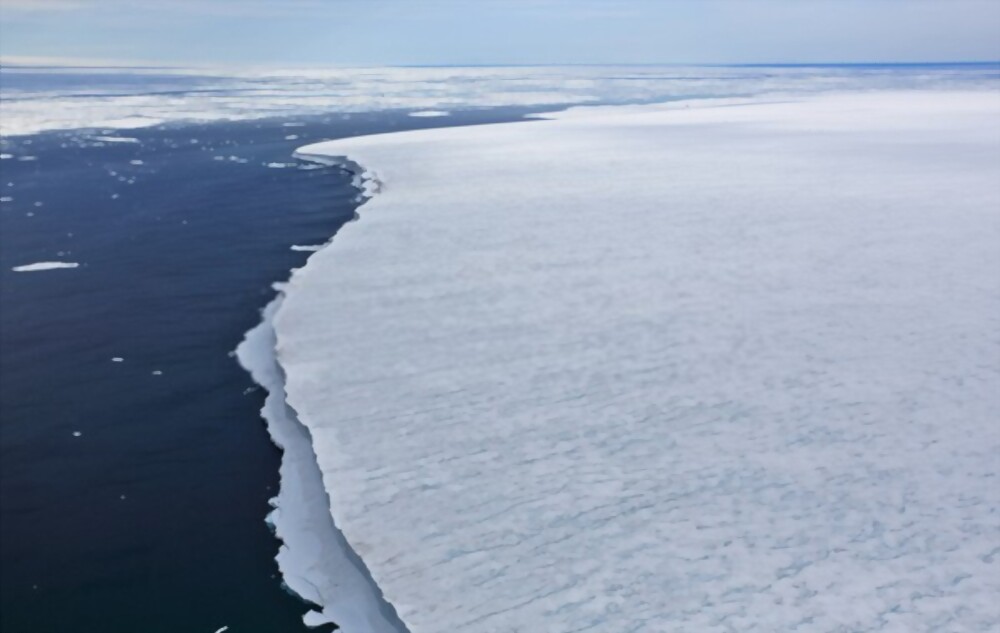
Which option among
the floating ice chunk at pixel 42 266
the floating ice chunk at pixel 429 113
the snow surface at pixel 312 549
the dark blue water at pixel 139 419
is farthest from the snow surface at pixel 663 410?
the floating ice chunk at pixel 429 113

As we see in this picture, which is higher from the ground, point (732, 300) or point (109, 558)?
point (732, 300)

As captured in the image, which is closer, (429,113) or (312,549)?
(312,549)

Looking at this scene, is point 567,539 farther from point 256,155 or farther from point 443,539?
point 256,155

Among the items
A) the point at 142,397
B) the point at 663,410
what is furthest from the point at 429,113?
the point at 663,410

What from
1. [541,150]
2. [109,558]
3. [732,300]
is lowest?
[109,558]

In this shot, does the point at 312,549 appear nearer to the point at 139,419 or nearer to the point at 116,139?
the point at 139,419

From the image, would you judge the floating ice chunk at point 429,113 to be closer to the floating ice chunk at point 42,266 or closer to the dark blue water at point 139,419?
the dark blue water at point 139,419

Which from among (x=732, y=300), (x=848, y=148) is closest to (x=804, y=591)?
(x=732, y=300)

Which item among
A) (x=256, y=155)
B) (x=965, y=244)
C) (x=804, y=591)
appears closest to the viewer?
(x=804, y=591)
